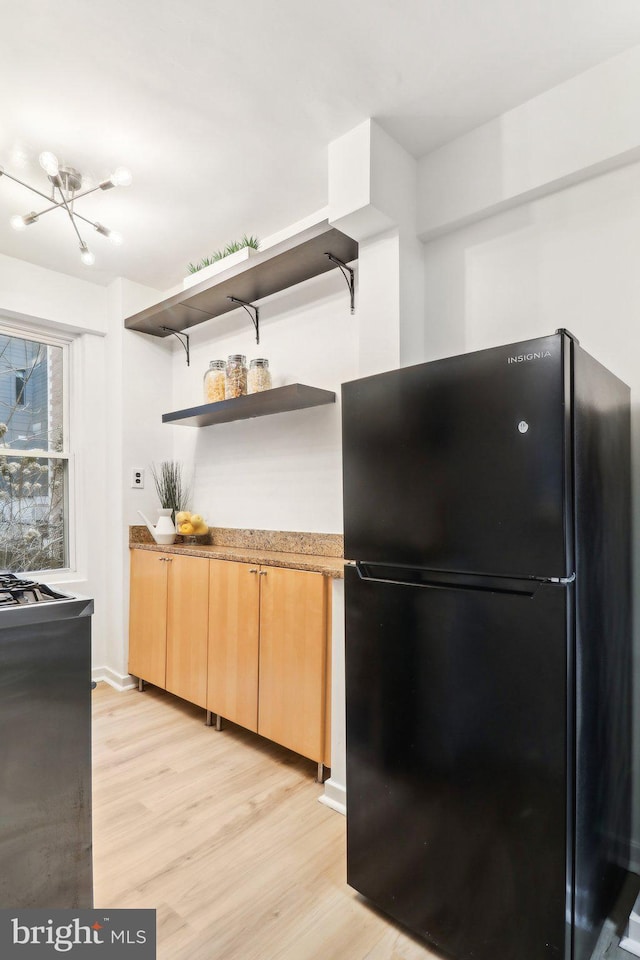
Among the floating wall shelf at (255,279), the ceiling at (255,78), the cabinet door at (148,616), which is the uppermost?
the ceiling at (255,78)

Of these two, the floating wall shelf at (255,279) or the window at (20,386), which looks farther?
the window at (20,386)

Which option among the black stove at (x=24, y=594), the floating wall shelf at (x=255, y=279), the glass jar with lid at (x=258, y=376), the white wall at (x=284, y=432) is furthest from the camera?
the glass jar with lid at (x=258, y=376)

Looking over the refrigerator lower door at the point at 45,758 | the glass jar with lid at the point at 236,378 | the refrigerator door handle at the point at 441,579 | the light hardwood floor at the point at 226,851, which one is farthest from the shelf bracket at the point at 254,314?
the light hardwood floor at the point at 226,851

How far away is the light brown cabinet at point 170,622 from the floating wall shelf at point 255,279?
1485 mm

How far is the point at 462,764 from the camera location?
125 centimetres

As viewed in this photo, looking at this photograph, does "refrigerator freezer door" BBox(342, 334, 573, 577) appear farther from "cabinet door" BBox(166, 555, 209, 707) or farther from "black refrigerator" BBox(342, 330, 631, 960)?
"cabinet door" BBox(166, 555, 209, 707)

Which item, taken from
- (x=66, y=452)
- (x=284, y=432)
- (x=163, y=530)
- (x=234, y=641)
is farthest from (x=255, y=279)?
(x=234, y=641)

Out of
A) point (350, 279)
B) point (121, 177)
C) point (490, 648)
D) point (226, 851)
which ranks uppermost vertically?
point (121, 177)

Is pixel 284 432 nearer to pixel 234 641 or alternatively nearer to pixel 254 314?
pixel 254 314

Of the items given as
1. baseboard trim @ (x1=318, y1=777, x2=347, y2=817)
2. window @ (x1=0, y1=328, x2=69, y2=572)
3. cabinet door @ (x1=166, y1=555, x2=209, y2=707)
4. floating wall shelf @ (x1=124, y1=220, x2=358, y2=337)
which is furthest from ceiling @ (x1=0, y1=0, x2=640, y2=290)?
baseboard trim @ (x1=318, y1=777, x2=347, y2=817)

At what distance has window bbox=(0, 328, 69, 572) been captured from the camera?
3117 mm

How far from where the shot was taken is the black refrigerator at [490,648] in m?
1.12

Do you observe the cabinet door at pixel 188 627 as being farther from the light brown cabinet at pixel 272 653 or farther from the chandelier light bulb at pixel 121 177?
the chandelier light bulb at pixel 121 177

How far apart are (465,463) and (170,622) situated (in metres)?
2.27
